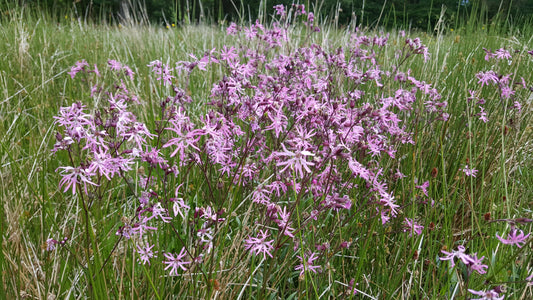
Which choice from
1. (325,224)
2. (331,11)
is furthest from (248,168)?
(331,11)

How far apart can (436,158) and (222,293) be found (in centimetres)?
156

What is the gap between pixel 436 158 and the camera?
7.61 feet

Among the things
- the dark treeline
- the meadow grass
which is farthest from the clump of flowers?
the dark treeline

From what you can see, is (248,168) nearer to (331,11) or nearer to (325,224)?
(325,224)

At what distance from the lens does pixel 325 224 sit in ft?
6.47

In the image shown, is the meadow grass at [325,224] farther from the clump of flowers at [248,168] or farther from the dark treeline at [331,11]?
the dark treeline at [331,11]

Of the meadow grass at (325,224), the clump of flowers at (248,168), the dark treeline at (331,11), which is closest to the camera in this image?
the clump of flowers at (248,168)

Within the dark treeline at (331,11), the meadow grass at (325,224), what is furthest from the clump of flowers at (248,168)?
the dark treeline at (331,11)

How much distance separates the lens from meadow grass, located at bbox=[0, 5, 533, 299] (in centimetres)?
139

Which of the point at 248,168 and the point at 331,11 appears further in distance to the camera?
the point at 331,11

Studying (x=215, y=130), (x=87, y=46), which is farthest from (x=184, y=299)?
(x=87, y=46)

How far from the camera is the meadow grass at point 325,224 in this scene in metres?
1.39

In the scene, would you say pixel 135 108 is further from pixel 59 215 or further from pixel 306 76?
pixel 306 76

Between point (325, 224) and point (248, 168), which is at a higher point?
point (248, 168)
